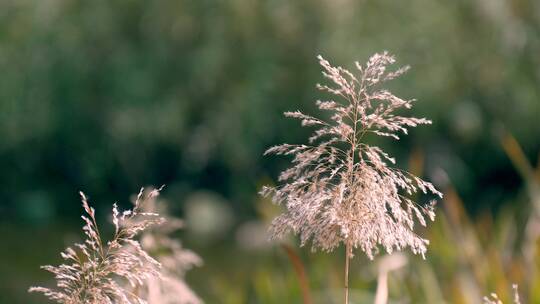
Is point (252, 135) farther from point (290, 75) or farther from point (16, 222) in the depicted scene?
point (16, 222)

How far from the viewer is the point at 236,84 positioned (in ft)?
30.3

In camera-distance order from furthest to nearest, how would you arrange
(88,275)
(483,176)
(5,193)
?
(5,193) → (483,176) → (88,275)

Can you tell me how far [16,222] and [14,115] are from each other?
1456 mm

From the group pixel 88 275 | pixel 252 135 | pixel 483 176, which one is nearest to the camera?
pixel 88 275

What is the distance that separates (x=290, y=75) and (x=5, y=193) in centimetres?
381

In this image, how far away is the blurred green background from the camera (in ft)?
29.8

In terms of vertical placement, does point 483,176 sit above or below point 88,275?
above

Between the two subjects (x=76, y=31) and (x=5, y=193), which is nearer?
(x=76, y=31)

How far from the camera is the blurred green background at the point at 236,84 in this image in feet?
29.8

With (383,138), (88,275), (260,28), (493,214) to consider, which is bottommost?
(88,275)

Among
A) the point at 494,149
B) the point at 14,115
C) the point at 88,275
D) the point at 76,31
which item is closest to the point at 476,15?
the point at 494,149

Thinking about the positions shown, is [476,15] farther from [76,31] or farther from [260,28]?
[76,31]

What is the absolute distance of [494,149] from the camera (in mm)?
9633

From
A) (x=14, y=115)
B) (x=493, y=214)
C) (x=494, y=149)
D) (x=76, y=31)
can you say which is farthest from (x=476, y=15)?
(x=14, y=115)
